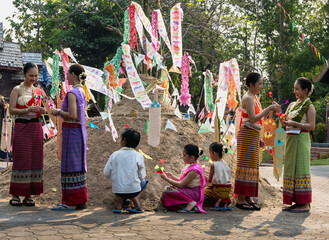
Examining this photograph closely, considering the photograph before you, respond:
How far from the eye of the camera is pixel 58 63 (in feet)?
20.8

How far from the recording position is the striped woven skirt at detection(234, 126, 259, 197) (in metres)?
5.14

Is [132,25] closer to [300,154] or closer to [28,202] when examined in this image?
[28,202]

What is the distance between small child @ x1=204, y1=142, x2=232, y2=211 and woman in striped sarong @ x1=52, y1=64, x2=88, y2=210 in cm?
152

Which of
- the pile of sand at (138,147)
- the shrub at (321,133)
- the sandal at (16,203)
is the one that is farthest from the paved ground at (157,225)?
the shrub at (321,133)

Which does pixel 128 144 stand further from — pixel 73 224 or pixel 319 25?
pixel 319 25

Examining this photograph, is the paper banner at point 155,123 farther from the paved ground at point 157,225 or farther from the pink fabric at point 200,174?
the paved ground at point 157,225

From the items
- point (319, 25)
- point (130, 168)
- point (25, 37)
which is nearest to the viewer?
point (130, 168)

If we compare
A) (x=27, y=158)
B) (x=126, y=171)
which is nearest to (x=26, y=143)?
(x=27, y=158)

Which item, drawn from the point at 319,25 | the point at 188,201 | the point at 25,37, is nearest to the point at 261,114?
the point at 188,201

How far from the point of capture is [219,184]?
201 inches

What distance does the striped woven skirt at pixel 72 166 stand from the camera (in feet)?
15.6

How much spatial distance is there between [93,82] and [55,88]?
0.78 meters

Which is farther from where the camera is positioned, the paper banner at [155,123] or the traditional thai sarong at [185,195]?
the paper banner at [155,123]

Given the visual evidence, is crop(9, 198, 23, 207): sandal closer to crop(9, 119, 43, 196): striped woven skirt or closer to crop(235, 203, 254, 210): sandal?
crop(9, 119, 43, 196): striped woven skirt
